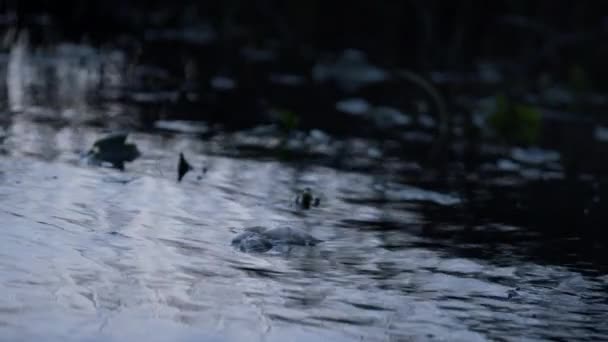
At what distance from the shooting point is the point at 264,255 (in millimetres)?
3549

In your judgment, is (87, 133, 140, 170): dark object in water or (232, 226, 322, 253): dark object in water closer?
(232, 226, 322, 253): dark object in water

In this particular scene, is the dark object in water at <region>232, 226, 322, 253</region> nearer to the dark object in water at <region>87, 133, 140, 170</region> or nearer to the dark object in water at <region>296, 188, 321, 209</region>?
the dark object in water at <region>296, 188, 321, 209</region>

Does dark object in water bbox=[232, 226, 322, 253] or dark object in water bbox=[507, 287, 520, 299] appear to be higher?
dark object in water bbox=[232, 226, 322, 253]

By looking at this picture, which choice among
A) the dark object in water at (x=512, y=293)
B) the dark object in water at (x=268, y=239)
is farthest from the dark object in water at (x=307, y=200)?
the dark object in water at (x=512, y=293)

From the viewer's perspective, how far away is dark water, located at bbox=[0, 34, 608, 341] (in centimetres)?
277

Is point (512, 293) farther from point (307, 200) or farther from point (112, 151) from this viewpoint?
point (112, 151)

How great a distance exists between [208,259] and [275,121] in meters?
4.18

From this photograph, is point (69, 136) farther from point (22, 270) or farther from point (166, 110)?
point (22, 270)

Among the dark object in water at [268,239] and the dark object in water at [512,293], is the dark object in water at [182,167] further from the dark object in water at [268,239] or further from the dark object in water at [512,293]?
the dark object in water at [512,293]

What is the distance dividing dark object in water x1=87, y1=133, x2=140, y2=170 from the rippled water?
0.13m

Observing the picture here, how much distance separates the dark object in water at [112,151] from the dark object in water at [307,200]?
3.19 ft

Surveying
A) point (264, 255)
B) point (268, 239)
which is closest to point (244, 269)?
point (264, 255)

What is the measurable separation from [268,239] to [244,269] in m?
0.41

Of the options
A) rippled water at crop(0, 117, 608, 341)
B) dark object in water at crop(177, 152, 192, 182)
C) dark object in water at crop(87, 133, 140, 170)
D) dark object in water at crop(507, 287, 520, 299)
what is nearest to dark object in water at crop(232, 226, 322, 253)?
rippled water at crop(0, 117, 608, 341)
